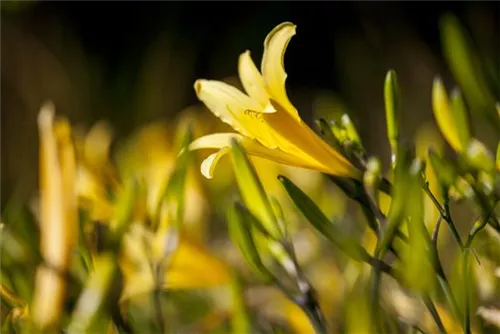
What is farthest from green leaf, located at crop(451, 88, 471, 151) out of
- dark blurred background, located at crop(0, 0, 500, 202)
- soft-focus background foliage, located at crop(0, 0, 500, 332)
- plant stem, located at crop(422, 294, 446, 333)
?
dark blurred background, located at crop(0, 0, 500, 202)

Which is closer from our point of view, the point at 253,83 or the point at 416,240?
the point at 416,240

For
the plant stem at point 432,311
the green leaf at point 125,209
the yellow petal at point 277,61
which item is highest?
the yellow petal at point 277,61

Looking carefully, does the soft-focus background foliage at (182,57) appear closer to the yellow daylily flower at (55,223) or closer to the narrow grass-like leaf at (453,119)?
the narrow grass-like leaf at (453,119)

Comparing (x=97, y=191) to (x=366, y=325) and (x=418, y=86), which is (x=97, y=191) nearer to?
(x=366, y=325)

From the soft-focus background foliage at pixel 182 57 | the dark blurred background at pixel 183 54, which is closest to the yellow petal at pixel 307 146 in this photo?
the soft-focus background foliage at pixel 182 57

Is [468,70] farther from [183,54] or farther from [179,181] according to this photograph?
[183,54]

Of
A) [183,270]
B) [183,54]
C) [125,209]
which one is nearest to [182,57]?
[183,54]
